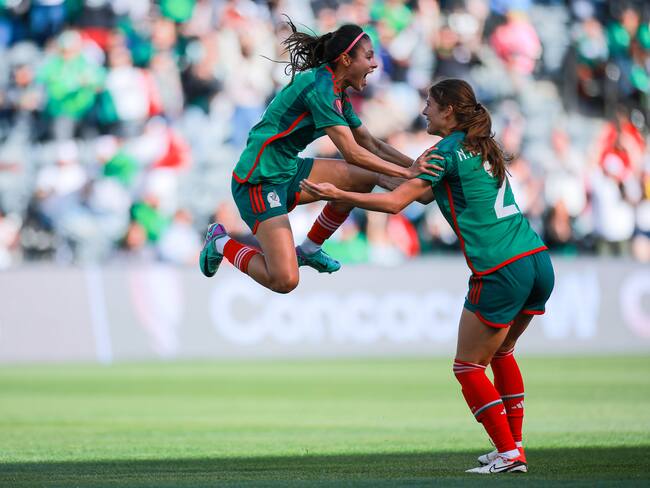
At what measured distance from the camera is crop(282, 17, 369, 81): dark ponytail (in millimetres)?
7324

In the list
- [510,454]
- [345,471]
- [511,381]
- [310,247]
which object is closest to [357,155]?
[310,247]

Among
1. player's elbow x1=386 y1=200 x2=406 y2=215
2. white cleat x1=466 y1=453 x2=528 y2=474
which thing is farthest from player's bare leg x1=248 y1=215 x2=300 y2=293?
white cleat x1=466 y1=453 x2=528 y2=474

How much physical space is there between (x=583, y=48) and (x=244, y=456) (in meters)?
15.1

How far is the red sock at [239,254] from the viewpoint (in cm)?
794

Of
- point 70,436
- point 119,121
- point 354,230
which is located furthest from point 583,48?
point 70,436

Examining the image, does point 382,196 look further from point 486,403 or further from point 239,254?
point 239,254

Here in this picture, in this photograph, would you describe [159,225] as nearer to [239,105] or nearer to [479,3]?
[239,105]

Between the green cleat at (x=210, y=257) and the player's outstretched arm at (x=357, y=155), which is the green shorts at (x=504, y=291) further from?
the green cleat at (x=210, y=257)

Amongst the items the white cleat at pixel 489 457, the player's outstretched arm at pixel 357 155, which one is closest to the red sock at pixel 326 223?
the player's outstretched arm at pixel 357 155

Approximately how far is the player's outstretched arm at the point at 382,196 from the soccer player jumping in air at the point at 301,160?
0.99 feet

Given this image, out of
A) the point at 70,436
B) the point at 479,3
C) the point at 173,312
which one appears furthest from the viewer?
the point at 479,3

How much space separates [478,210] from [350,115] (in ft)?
5.20

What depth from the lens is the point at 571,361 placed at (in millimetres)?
16609

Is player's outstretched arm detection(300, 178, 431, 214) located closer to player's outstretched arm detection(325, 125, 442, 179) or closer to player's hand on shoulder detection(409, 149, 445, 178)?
player's hand on shoulder detection(409, 149, 445, 178)
